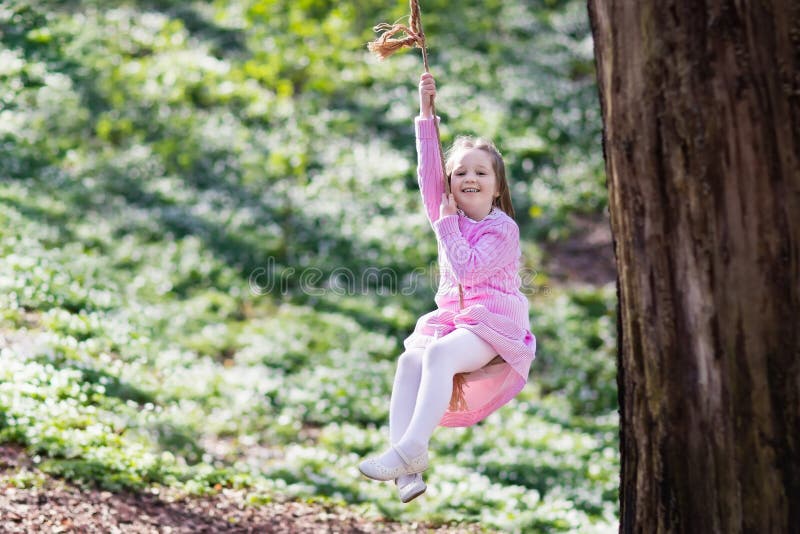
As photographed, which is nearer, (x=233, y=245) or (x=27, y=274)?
(x=27, y=274)

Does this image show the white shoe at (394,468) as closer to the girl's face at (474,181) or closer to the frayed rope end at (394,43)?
the girl's face at (474,181)

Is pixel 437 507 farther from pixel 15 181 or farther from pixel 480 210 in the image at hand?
pixel 15 181

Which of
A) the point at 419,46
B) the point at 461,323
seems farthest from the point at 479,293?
the point at 419,46

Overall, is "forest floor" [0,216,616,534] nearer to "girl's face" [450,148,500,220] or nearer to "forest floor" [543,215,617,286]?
"girl's face" [450,148,500,220]

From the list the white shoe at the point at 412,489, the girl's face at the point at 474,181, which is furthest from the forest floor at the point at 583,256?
the white shoe at the point at 412,489

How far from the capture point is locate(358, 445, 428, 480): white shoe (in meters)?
3.49

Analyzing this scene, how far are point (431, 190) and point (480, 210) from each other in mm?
222

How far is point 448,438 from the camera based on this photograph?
8117 millimetres

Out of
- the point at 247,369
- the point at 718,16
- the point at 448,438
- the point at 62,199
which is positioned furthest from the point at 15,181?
the point at 718,16

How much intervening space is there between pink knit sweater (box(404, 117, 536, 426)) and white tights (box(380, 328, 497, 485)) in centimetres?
7

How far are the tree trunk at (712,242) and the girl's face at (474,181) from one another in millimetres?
1022

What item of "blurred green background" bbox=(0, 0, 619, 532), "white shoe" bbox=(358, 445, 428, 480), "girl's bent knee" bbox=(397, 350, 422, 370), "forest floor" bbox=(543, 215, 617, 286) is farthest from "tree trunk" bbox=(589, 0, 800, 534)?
"forest floor" bbox=(543, 215, 617, 286)

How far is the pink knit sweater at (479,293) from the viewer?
12.1 ft

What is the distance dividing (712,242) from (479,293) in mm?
1249
